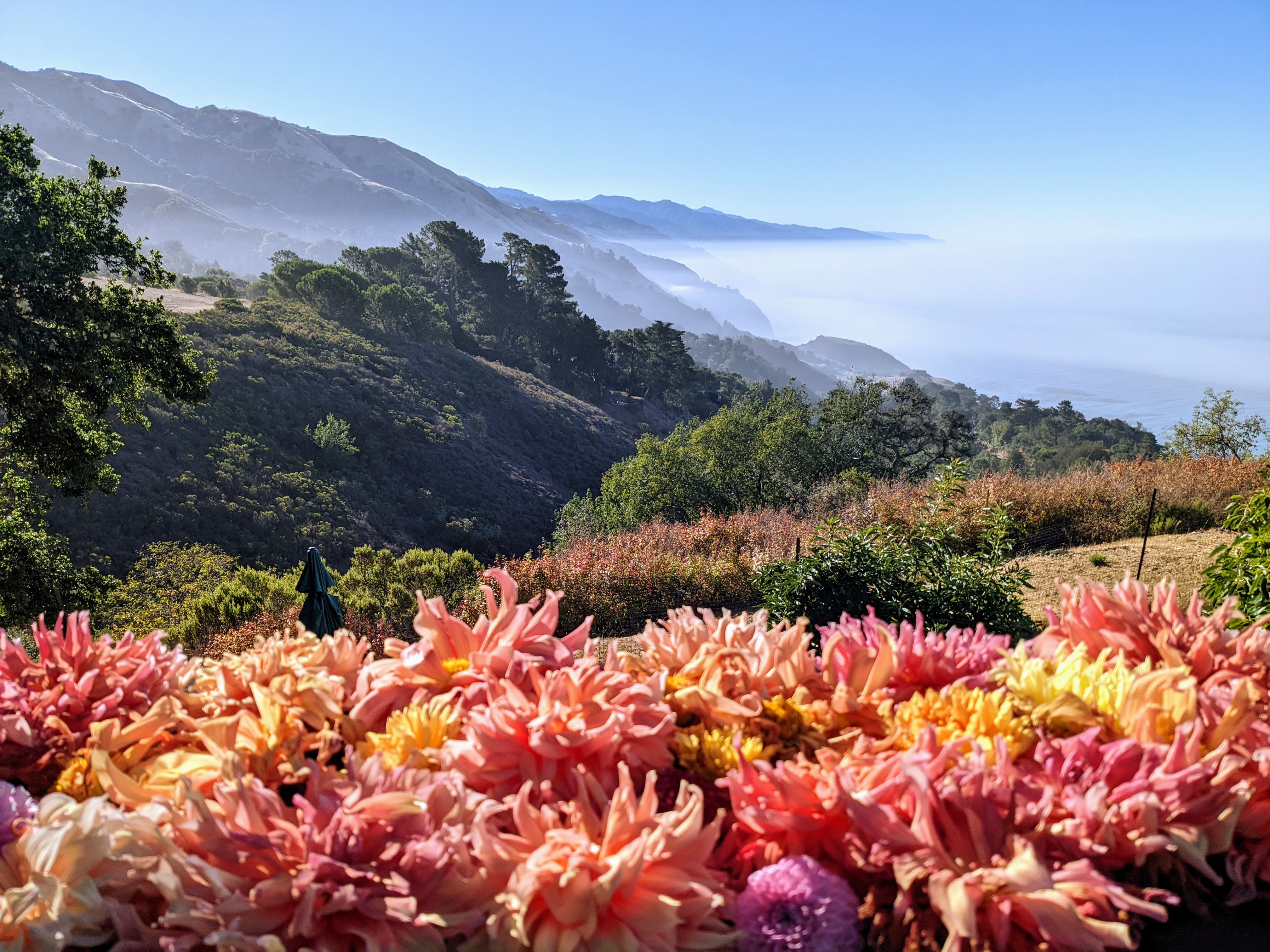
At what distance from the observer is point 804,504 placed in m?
16.4

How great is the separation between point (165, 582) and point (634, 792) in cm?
2102

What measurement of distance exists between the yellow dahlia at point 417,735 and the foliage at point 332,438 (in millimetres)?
31802

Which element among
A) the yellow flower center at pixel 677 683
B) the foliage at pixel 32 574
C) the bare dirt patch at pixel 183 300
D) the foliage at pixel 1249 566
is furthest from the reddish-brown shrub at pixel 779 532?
the bare dirt patch at pixel 183 300

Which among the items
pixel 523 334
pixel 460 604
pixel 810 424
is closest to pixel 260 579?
pixel 460 604

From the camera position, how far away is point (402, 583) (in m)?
10.8

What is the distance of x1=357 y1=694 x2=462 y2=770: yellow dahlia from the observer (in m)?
0.99

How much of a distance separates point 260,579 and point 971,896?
39.6 ft

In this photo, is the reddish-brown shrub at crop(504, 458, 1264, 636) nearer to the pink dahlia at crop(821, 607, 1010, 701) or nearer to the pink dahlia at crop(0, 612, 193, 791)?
the pink dahlia at crop(0, 612, 193, 791)

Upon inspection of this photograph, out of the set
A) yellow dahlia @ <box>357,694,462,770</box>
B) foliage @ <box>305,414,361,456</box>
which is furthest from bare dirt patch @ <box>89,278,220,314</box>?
yellow dahlia @ <box>357,694,462,770</box>

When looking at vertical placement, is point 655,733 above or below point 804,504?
above

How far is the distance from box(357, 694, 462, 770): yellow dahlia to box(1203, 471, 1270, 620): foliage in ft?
12.5

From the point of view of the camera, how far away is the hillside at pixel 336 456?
23766 millimetres

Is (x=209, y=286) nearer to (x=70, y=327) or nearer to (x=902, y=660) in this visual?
(x=70, y=327)

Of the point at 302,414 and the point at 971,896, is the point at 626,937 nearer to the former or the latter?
the point at 971,896
